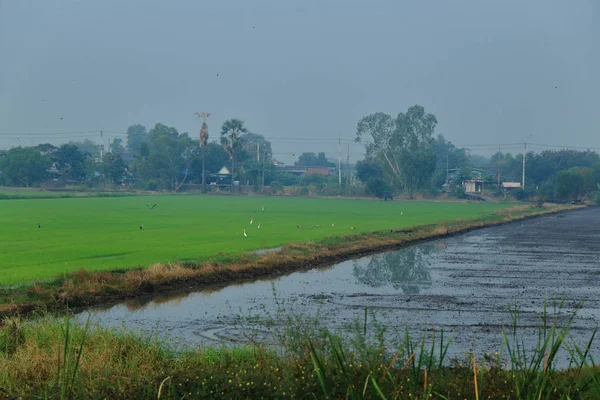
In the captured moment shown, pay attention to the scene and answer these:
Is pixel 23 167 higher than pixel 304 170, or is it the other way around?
pixel 304 170

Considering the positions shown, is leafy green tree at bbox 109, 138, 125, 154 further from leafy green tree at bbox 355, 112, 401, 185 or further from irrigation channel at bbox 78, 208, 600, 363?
irrigation channel at bbox 78, 208, 600, 363

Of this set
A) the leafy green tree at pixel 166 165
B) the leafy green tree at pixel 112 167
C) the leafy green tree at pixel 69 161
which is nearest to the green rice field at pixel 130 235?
the leafy green tree at pixel 112 167

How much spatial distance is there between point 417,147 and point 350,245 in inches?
3084

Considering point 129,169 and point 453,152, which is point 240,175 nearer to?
point 129,169

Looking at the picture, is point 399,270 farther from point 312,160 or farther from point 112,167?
point 312,160

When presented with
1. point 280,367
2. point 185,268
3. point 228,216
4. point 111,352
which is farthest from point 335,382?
point 228,216

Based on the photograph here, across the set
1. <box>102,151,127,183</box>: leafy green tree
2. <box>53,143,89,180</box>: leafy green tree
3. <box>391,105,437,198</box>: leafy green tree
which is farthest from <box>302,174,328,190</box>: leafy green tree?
<box>53,143,89,180</box>: leafy green tree

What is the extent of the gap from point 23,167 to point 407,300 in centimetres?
7723

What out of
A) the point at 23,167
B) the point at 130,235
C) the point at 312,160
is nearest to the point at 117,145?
the point at 312,160

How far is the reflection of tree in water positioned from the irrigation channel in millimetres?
29

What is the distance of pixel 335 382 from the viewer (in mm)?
6223

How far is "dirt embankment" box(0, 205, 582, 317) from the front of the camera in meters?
15.3

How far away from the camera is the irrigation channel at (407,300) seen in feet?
42.2

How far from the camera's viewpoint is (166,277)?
18375mm
